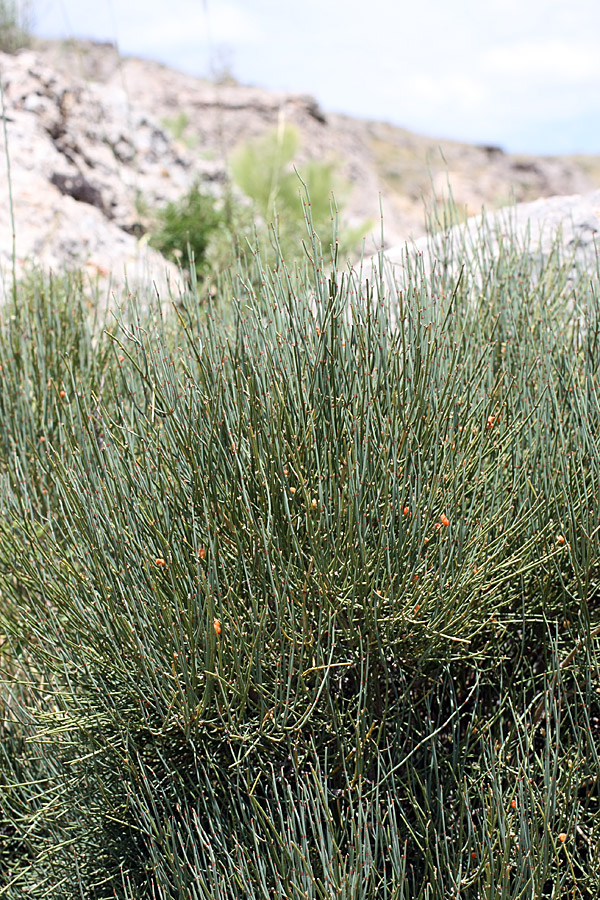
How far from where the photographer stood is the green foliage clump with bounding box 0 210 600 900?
5.52 ft

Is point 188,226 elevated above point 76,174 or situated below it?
below

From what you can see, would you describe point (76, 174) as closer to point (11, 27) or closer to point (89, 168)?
point (89, 168)

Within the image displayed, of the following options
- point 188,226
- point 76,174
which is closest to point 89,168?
point 76,174

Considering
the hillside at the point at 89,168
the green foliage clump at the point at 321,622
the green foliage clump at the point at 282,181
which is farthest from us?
the green foliage clump at the point at 282,181

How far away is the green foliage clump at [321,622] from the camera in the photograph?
66.3 inches

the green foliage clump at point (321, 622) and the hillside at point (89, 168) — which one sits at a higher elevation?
the hillside at point (89, 168)

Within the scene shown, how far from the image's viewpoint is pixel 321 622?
1.72 metres

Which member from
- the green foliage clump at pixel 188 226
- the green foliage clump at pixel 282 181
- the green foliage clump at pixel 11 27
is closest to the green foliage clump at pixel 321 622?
the green foliage clump at pixel 188 226

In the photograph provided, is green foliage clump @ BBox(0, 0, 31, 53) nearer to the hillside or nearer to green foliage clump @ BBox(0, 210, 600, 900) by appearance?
the hillside

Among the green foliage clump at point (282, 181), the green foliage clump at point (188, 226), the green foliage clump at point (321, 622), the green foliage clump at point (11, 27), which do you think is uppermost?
the green foliage clump at point (11, 27)

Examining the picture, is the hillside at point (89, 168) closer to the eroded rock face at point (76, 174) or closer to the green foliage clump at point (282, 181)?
the eroded rock face at point (76, 174)

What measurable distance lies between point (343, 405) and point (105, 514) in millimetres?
620

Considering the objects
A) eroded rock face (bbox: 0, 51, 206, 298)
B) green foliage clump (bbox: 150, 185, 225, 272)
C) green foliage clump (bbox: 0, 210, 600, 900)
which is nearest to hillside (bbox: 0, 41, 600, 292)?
eroded rock face (bbox: 0, 51, 206, 298)

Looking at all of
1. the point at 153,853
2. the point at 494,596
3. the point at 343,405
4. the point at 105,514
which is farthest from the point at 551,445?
the point at 153,853
